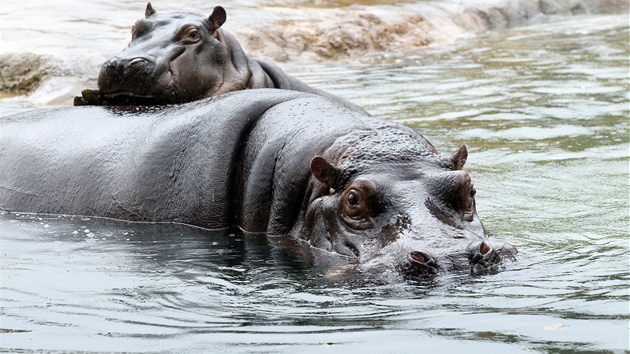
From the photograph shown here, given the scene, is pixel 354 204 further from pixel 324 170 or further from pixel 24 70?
pixel 24 70

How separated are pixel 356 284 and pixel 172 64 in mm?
3426

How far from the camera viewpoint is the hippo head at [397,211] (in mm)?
4590

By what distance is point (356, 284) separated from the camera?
458 cm

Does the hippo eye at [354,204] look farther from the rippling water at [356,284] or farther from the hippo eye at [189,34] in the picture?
the hippo eye at [189,34]

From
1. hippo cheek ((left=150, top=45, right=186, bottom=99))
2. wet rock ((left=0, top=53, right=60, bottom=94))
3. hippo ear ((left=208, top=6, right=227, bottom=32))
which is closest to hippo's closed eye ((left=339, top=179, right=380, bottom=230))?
hippo cheek ((left=150, top=45, right=186, bottom=99))

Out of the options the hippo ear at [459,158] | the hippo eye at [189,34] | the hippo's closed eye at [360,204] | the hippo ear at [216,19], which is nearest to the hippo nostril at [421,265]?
the hippo's closed eye at [360,204]

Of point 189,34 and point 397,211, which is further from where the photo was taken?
point 189,34

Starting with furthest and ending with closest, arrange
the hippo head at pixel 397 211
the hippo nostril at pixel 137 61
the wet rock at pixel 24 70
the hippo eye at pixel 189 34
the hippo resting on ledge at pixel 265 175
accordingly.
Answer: the wet rock at pixel 24 70, the hippo eye at pixel 189 34, the hippo nostril at pixel 137 61, the hippo resting on ledge at pixel 265 175, the hippo head at pixel 397 211

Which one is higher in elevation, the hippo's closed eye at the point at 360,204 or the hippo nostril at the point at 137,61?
the hippo nostril at the point at 137,61

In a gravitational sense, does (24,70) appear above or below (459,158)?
below

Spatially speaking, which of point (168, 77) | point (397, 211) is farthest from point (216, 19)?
point (397, 211)

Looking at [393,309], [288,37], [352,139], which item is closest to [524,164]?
[352,139]

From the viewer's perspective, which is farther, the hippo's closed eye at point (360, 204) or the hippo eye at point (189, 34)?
the hippo eye at point (189, 34)

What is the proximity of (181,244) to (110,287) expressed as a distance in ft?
3.28
